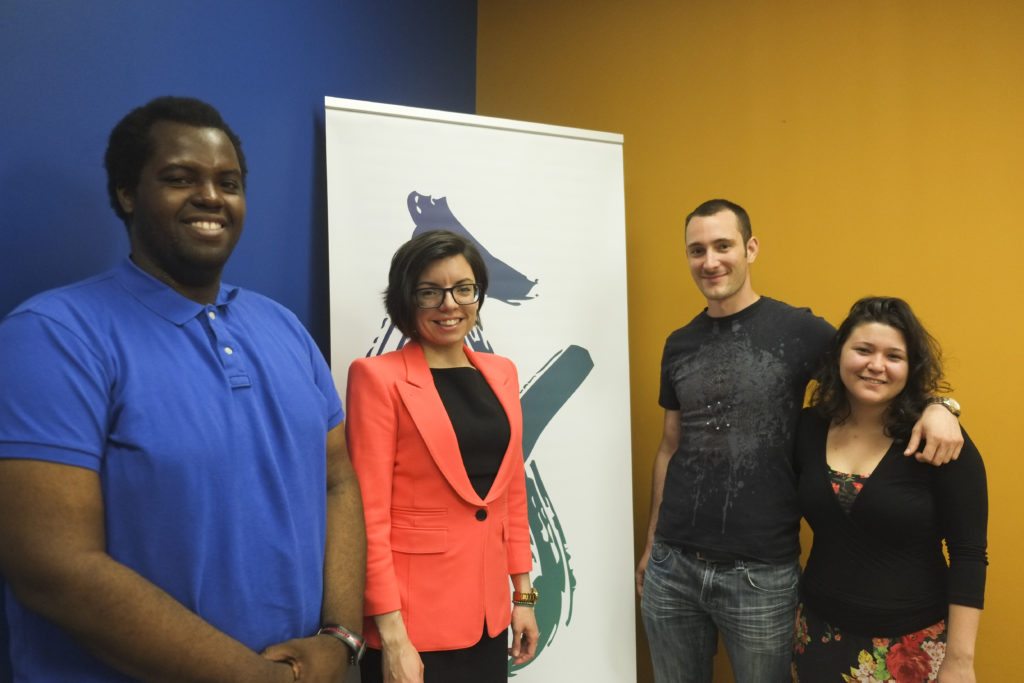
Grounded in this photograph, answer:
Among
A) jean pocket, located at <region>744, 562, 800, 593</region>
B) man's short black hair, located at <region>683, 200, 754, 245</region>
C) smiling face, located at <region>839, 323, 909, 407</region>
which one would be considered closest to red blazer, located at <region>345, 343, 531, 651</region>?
jean pocket, located at <region>744, 562, 800, 593</region>

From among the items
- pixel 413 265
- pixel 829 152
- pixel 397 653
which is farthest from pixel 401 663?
pixel 829 152

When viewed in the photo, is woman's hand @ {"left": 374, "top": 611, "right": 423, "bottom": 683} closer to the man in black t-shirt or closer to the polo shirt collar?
the polo shirt collar

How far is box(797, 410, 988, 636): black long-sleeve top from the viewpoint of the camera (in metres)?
1.73

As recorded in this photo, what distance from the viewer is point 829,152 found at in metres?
2.66

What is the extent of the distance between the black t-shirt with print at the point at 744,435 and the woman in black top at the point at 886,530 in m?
0.14

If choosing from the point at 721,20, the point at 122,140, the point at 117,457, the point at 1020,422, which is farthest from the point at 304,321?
the point at 1020,422

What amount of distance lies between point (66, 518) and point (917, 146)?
101 inches

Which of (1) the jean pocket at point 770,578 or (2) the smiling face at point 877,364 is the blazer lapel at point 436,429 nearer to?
(1) the jean pocket at point 770,578

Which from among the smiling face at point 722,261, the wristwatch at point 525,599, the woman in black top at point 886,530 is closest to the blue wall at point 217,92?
the wristwatch at point 525,599

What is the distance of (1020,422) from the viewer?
2.41 metres

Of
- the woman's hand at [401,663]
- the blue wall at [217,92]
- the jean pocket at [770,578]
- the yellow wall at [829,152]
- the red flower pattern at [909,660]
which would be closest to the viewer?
the blue wall at [217,92]

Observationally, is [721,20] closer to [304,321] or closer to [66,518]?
[304,321]

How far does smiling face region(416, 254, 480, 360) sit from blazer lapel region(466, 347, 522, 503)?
0.10 meters

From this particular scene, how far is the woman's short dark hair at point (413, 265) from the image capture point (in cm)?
177
